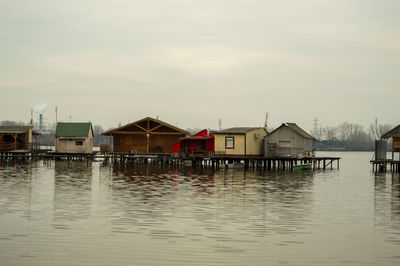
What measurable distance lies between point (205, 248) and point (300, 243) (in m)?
3.55

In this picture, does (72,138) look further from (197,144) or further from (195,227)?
(195,227)

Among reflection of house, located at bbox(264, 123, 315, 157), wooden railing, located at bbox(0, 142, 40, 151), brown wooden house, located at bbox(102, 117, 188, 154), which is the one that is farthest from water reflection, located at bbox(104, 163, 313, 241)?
wooden railing, located at bbox(0, 142, 40, 151)

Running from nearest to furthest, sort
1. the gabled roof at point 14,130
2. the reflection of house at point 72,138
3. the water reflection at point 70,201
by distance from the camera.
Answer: the water reflection at point 70,201 < the reflection of house at point 72,138 < the gabled roof at point 14,130

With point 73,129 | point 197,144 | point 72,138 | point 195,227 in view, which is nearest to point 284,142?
point 197,144

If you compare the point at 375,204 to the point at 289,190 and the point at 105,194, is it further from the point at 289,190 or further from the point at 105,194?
the point at 105,194

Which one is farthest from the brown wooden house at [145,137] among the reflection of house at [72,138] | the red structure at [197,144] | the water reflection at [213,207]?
the water reflection at [213,207]

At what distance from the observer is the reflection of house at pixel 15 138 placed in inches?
3255

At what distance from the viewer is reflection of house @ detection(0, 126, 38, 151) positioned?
82688mm

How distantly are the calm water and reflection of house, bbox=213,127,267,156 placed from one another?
28.5 metres

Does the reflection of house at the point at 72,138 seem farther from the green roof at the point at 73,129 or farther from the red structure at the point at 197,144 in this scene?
the red structure at the point at 197,144

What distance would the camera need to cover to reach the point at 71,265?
15.4 metres

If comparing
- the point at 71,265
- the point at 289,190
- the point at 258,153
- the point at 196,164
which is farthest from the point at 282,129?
the point at 71,265

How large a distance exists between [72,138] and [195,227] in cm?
6278

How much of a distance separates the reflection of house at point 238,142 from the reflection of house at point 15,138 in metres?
34.4
